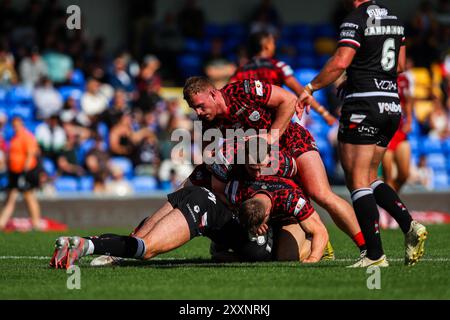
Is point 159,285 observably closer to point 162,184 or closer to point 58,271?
point 58,271

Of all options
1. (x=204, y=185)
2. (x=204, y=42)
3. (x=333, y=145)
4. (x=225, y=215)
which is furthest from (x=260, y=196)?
(x=204, y=42)

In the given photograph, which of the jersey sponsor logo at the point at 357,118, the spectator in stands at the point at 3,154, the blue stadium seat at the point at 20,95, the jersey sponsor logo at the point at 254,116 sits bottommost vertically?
the spectator in stands at the point at 3,154

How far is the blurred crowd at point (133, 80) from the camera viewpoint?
2012cm

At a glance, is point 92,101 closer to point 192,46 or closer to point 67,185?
point 67,185

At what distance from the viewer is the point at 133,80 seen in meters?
22.7

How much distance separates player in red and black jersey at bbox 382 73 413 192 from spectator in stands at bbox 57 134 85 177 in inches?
281

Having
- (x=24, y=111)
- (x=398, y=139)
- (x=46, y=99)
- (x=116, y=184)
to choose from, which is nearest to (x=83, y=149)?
(x=116, y=184)

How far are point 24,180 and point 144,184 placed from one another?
9.99 feet

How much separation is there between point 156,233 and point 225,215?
74 centimetres

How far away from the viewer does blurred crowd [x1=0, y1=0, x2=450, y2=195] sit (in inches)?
792

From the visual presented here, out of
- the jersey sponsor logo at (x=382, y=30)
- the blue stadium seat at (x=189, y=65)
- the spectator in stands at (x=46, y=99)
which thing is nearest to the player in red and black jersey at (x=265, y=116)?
the jersey sponsor logo at (x=382, y=30)

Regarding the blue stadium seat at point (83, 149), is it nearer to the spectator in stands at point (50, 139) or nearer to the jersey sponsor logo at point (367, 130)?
the spectator in stands at point (50, 139)

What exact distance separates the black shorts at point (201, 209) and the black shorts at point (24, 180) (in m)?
9.28

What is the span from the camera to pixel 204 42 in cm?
2492
